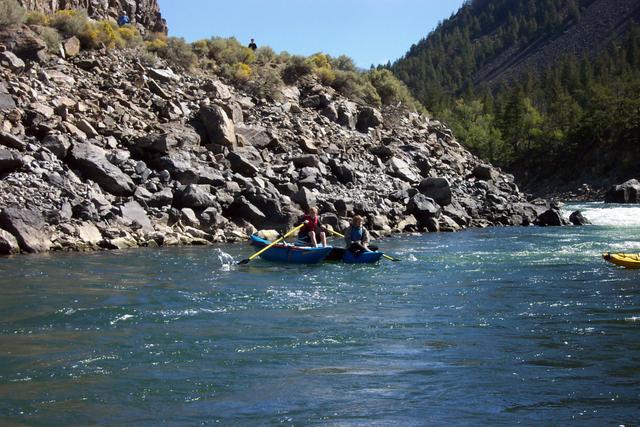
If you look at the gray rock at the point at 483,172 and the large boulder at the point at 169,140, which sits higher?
the large boulder at the point at 169,140

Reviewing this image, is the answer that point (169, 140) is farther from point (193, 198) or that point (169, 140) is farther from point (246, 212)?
point (246, 212)

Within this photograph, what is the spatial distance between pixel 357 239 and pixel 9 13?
18.1m

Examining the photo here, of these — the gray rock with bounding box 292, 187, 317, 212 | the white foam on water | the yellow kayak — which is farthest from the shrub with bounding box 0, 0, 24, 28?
the white foam on water

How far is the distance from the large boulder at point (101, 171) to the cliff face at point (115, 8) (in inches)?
542

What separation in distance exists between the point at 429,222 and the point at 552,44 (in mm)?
136252

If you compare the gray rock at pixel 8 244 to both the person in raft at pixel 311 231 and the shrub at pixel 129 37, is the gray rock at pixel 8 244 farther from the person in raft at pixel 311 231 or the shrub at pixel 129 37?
the shrub at pixel 129 37

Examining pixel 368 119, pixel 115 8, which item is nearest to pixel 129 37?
pixel 115 8

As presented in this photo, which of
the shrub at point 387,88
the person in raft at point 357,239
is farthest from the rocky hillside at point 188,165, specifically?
the shrub at point 387,88

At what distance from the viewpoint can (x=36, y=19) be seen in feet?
93.1

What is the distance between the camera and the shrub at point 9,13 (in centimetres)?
2594

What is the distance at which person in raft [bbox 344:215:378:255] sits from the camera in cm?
1625

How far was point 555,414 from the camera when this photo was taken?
5.60 metres

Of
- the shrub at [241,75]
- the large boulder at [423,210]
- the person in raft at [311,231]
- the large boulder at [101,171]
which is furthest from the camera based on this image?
the shrub at [241,75]

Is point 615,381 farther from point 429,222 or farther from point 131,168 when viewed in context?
point 429,222
